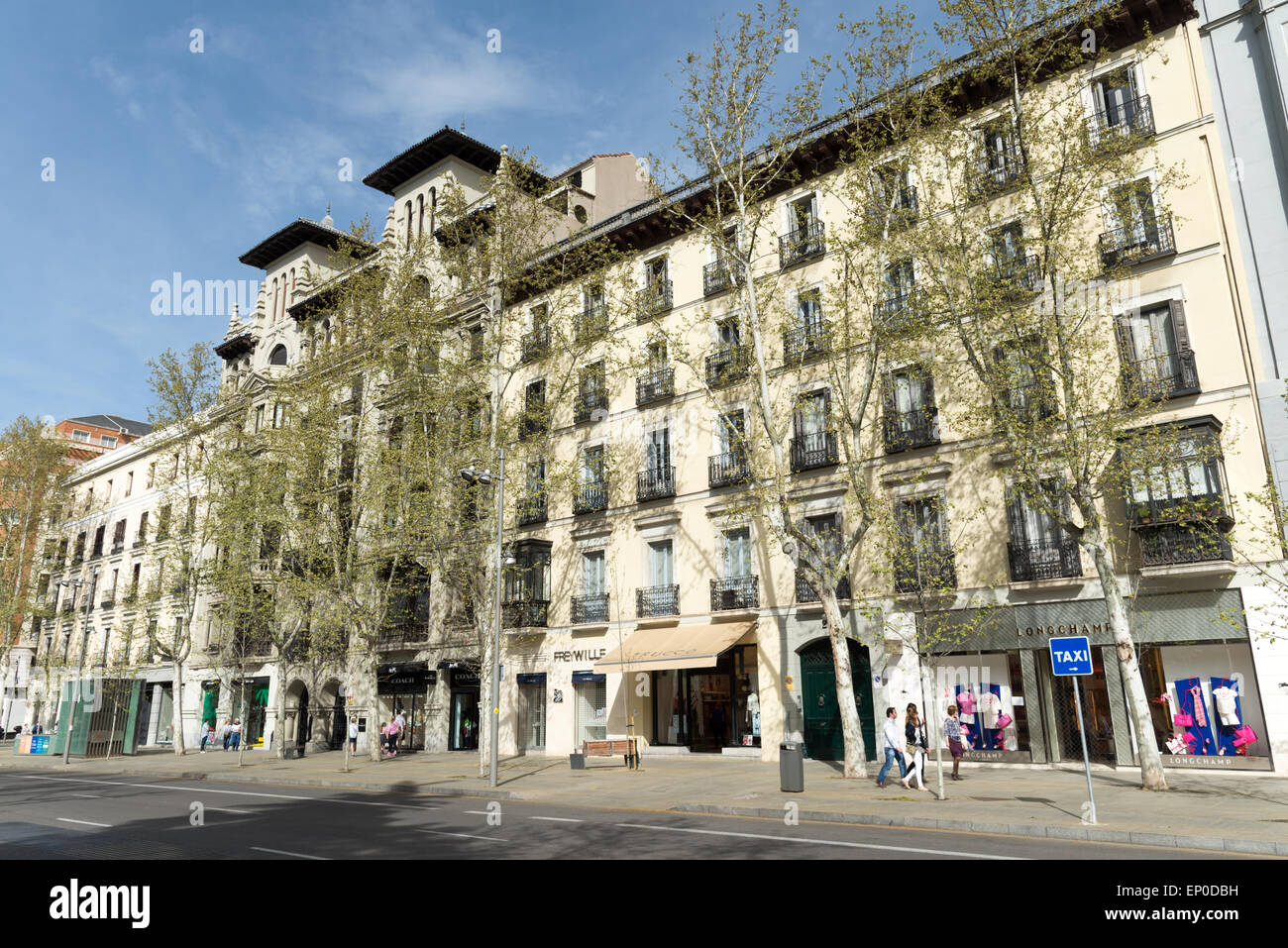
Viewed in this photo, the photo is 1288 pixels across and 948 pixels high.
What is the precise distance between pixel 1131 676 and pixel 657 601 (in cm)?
1517

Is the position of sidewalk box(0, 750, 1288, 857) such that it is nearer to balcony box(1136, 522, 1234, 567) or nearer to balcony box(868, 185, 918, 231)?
balcony box(1136, 522, 1234, 567)

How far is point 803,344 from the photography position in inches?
1043

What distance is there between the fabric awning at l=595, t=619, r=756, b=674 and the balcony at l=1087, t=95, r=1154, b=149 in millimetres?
16909

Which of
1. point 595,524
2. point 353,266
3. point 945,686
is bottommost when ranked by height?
point 945,686

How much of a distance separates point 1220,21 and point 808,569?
1817cm

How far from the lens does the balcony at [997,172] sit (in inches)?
807

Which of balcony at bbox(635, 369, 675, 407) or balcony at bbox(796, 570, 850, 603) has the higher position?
balcony at bbox(635, 369, 675, 407)

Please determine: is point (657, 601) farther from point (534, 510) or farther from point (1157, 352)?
point (1157, 352)

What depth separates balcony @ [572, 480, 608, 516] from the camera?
101 ft

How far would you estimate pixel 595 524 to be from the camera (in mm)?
31031

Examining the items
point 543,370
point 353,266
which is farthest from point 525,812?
point 353,266

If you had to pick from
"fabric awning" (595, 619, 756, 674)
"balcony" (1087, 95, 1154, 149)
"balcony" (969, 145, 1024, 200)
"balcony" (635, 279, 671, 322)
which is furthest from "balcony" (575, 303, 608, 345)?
"balcony" (1087, 95, 1154, 149)

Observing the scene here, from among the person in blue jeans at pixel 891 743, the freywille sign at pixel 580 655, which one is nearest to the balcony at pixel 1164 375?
the person in blue jeans at pixel 891 743
